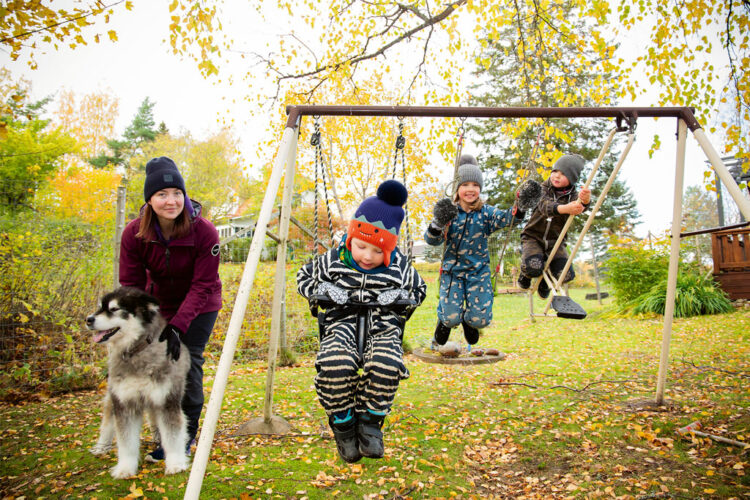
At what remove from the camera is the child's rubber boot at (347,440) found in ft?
8.20

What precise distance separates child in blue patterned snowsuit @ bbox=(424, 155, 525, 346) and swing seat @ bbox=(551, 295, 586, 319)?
0.77m

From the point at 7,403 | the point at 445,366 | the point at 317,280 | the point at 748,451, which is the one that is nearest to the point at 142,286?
the point at 317,280

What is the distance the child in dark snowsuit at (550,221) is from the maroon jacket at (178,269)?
3080 millimetres

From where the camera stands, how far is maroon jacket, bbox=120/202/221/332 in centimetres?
294

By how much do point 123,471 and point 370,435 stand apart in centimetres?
174

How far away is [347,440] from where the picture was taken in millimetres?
2521

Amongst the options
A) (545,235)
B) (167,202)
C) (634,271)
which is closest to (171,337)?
(167,202)

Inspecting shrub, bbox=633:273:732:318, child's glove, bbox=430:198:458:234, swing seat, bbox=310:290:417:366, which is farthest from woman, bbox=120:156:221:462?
shrub, bbox=633:273:732:318

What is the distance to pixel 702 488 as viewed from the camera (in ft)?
9.25

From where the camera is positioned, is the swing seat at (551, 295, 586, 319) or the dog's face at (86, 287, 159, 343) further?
the swing seat at (551, 295, 586, 319)

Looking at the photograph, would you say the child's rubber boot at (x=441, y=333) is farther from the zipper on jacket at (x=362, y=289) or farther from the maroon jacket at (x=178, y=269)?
the maroon jacket at (x=178, y=269)

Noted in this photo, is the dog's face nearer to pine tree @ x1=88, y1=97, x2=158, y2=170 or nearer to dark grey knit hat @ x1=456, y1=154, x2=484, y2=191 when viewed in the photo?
dark grey knit hat @ x1=456, y1=154, x2=484, y2=191

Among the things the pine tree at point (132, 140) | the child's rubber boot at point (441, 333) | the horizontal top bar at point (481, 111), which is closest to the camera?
the horizontal top bar at point (481, 111)

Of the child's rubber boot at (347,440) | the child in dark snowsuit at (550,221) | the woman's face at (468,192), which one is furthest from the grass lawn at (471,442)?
the woman's face at (468,192)
